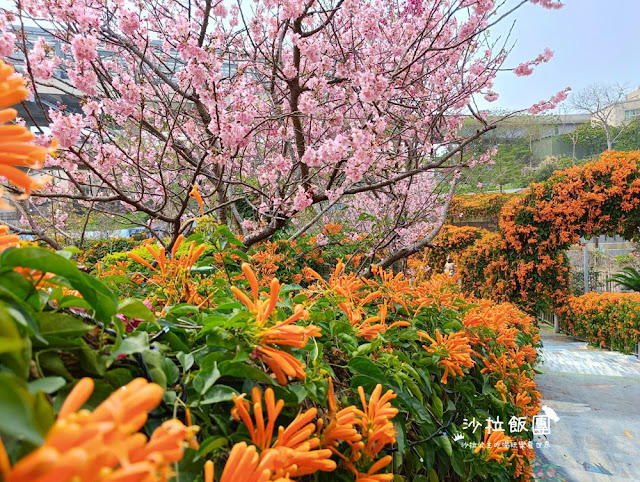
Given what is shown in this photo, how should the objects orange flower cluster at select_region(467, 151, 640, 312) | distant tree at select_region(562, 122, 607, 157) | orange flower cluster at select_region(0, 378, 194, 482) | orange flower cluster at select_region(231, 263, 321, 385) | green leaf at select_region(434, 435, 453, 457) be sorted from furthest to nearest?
distant tree at select_region(562, 122, 607, 157) → orange flower cluster at select_region(467, 151, 640, 312) → green leaf at select_region(434, 435, 453, 457) → orange flower cluster at select_region(231, 263, 321, 385) → orange flower cluster at select_region(0, 378, 194, 482)

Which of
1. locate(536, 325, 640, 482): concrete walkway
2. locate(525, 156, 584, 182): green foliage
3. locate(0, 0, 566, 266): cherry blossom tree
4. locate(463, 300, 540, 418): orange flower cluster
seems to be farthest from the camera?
locate(525, 156, 584, 182): green foliage

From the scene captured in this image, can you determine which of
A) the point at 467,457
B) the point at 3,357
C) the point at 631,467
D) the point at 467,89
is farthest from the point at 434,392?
the point at 467,89

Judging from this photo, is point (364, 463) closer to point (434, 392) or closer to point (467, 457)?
point (434, 392)

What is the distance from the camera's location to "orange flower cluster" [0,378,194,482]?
0.19m

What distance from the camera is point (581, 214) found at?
704 centimetres

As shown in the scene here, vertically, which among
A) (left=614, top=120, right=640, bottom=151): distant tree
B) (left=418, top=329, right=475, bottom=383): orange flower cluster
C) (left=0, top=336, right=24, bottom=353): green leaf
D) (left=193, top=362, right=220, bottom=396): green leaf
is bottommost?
(left=418, top=329, right=475, bottom=383): orange flower cluster

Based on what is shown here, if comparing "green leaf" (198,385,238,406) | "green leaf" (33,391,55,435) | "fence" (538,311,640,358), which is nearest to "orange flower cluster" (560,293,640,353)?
"fence" (538,311,640,358)

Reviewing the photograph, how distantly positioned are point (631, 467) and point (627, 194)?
5175 mm

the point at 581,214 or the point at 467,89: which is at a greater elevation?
the point at 467,89

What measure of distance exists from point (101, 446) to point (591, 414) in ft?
16.1

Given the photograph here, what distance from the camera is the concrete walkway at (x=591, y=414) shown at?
9.49 feet

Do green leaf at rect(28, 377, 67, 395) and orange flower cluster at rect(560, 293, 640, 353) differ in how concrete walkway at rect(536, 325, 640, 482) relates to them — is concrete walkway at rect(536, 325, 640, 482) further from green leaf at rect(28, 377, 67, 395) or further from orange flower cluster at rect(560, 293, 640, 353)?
green leaf at rect(28, 377, 67, 395)

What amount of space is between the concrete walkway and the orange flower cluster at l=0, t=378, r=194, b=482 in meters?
→ 3.28

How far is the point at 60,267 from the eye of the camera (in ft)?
1.30
